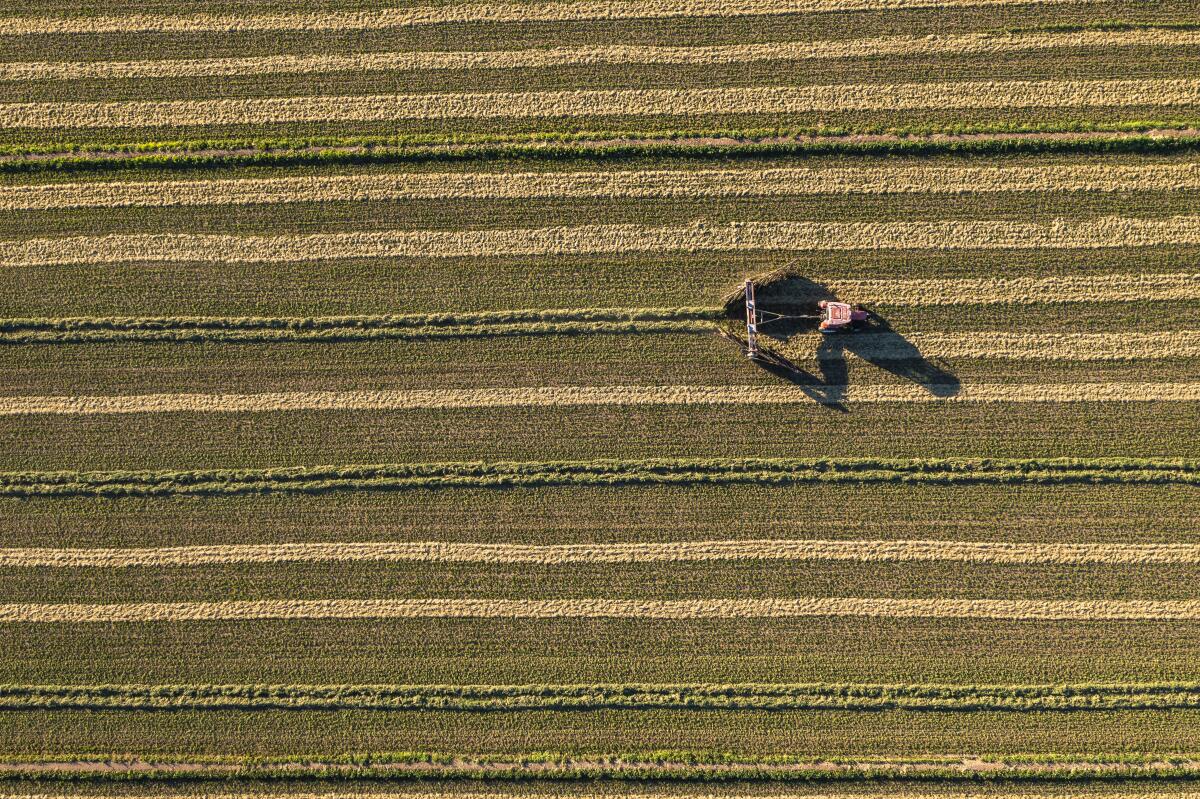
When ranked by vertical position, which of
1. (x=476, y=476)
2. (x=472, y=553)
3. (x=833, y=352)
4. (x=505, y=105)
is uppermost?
(x=505, y=105)

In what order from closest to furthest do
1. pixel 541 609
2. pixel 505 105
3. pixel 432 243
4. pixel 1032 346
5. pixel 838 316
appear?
pixel 838 316 → pixel 1032 346 → pixel 541 609 → pixel 432 243 → pixel 505 105

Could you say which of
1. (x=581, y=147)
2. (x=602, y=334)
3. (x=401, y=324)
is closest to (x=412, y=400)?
(x=401, y=324)

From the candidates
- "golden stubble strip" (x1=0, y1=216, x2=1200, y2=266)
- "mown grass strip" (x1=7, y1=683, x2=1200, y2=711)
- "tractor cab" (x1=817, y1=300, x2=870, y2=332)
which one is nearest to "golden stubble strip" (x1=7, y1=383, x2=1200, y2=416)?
"tractor cab" (x1=817, y1=300, x2=870, y2=332)

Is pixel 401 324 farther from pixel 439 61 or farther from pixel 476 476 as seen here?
pixel 439 61

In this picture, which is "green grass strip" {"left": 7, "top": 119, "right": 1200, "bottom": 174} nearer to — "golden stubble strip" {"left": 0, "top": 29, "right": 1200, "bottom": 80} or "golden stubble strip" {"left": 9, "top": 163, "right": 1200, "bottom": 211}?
"golden stubble strip" {"left": 9, "top": 163, "right": 1200, "bottom": 211}

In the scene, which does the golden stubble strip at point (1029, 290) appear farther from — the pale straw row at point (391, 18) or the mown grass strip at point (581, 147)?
the pale straw row at point (391, 18)

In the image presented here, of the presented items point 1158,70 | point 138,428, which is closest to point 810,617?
point 1158,70

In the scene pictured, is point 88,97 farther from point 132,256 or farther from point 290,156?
point 290,156

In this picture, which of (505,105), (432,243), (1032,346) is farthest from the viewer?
(505,105)
